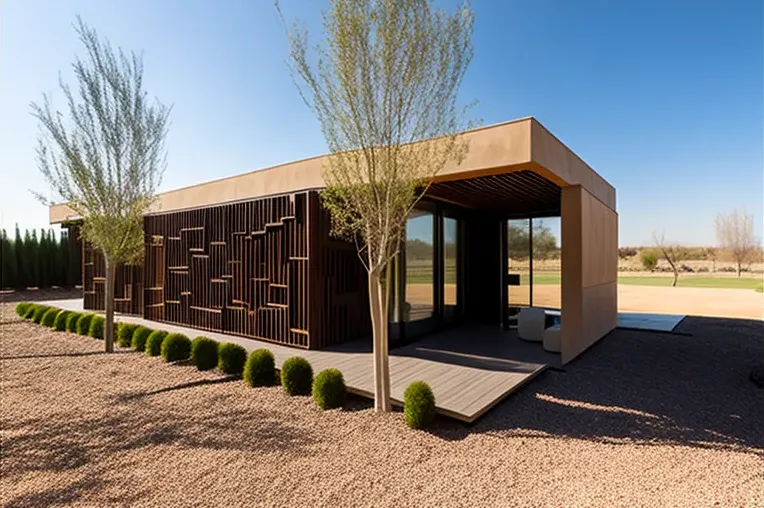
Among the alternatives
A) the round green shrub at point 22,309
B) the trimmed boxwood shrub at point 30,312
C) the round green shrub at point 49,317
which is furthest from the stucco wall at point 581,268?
the round green shrub at point 22,309

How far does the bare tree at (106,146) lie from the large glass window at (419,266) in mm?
5349

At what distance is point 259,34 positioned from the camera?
654 centimetres

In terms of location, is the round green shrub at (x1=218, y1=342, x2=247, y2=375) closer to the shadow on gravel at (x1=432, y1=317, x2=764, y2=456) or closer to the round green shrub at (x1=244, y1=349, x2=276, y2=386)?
the round green shrub at (x1=244, y1=349, x2=276, y2=386)

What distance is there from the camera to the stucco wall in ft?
20.1

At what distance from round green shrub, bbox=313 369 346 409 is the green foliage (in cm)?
4082

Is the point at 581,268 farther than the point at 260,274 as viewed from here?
No

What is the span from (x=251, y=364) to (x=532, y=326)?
532 cm

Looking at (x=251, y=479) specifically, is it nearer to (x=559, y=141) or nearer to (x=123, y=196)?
(x=559, y=141)

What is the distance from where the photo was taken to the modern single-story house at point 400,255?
613 centimetres

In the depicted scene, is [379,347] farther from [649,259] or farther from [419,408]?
[649,259]

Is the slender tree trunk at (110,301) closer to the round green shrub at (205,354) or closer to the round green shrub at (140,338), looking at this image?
the round green shrub at (140,338)

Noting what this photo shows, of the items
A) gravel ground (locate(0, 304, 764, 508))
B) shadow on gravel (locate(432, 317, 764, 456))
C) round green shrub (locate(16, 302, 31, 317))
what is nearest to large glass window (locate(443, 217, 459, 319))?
shadow on gravel (locate(432, 317, 764, 456))

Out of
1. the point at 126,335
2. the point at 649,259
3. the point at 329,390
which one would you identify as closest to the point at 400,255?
the point at 329,390

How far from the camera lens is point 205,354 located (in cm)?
620
